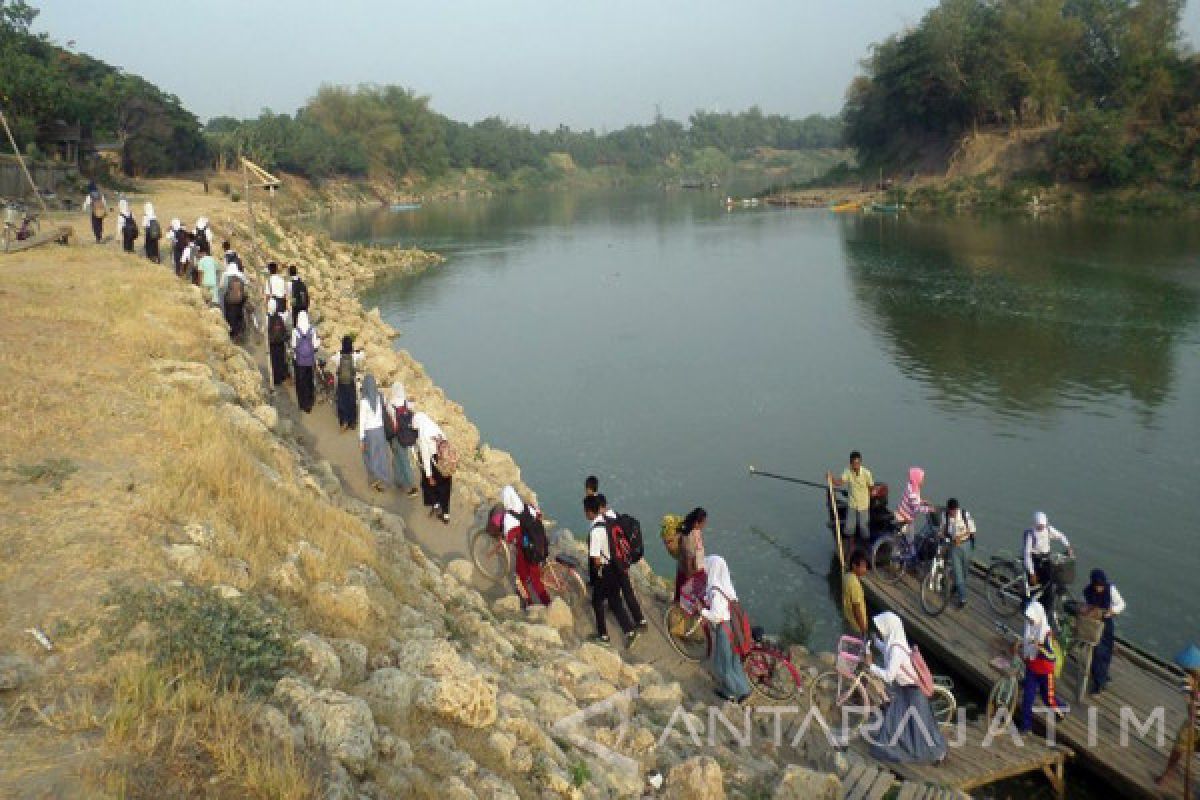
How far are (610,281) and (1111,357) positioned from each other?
23.7 meters

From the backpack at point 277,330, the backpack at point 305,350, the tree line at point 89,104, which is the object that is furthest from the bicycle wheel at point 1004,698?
the tree line at point 89,104

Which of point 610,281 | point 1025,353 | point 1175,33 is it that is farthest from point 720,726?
point 1175,33

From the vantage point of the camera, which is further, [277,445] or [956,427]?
[956,427]

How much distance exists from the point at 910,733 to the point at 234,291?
43.6 feet

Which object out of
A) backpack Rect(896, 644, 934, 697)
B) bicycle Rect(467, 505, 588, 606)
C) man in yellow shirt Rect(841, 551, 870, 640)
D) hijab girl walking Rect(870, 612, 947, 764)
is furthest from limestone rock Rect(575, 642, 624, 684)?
backpack Rect(896, 644, 934, 697)

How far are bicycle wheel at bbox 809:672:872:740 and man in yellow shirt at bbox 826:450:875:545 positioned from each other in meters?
3.72

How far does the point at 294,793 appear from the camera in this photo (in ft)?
13.2

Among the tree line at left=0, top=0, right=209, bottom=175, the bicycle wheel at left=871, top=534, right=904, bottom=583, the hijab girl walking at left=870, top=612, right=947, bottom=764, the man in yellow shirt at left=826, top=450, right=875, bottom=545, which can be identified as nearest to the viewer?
the hijab girl walking at left=870, top=612, right=947, bottom=764

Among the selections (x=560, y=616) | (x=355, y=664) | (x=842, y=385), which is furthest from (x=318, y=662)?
(x=842, y=385)

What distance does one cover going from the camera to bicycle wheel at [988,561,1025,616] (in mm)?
10406

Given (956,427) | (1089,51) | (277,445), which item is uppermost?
(1089,51)

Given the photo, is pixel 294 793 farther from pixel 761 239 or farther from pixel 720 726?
pixel 761 239

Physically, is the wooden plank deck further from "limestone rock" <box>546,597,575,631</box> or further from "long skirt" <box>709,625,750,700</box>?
"limestone rock" <box>546,597,575,631</box>

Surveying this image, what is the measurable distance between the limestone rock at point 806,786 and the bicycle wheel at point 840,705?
1554mm
